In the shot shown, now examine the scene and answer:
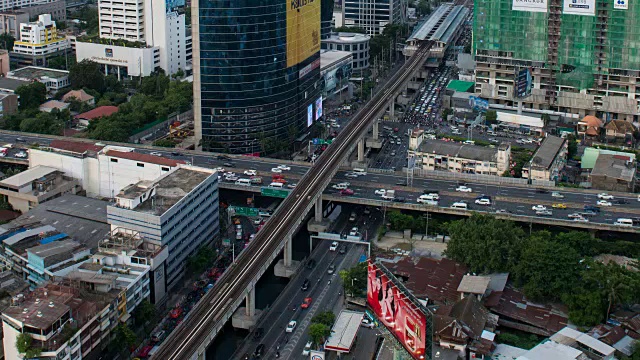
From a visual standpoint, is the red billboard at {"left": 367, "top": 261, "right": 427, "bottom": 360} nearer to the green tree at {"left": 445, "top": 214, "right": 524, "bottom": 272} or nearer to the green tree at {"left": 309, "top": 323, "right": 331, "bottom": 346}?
the green tree at {"left": 309, "top": 323, "right": 331, "bottom": 346}

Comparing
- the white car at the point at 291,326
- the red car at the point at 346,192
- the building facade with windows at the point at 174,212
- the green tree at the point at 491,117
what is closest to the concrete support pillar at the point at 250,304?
the white car at the point at 291,326

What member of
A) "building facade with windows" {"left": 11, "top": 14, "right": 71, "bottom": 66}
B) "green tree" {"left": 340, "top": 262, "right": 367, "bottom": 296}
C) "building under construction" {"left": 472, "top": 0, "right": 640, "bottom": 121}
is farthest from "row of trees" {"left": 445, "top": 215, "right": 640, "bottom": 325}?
"building facade with windows" {"left": 11, "top": 14, "right": 71, "bottom": 66}

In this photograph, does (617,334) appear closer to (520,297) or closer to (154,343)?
(520,297)

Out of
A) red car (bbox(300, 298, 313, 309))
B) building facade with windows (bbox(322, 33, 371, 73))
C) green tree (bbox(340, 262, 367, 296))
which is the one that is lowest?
red car (bbox(300, 298, 313, 309))

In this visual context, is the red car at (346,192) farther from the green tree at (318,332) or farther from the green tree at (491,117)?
the green tree at (491,117)

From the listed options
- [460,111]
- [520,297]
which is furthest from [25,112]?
[520,297]

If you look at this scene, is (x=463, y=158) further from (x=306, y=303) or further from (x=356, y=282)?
(x=306, y=303)
